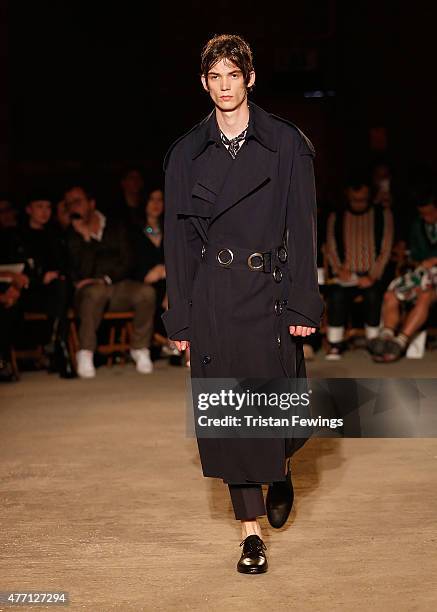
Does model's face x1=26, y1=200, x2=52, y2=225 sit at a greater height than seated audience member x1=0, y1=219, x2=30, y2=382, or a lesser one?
greater

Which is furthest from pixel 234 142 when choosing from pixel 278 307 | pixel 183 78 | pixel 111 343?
pixel 183 78

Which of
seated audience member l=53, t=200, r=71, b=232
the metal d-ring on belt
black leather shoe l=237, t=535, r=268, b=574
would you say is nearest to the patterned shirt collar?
the metal d-ring on belt

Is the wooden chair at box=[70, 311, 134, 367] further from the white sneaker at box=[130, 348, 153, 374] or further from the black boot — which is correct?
the white sneaker at box=[130, 348, 153, 374]

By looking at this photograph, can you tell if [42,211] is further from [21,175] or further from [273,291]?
[273,291]

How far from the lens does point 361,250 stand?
9984 millimetres

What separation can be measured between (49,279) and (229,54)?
211 inches

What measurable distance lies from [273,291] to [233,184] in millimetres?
368

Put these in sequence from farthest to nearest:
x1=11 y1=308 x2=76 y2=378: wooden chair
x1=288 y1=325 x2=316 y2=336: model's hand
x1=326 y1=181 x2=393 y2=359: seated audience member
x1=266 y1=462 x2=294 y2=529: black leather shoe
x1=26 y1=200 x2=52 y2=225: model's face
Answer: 1. x1=326 y1=181 x2=393 y2=359: seated audience member
2. x1=26 y1=200 x2=52 y2=225: model's face
3. x1=11 y1=308 x2=76 y2=378: wooden chair
4. x1=266 y1=462 x2=294 y2=529: black leather shoe
5. x1=288 y1=325 x2=316 y2=336: model's hand

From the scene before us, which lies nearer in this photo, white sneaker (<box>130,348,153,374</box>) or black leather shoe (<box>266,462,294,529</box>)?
black leather shoe (<box>266,462,294,529</box>)

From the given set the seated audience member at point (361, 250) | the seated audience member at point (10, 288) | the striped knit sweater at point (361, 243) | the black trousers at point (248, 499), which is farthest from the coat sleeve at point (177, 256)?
the striped knit sweater at point (361, 243)

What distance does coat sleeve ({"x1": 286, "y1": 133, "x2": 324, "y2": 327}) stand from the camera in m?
3.92

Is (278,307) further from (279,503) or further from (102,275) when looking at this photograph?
(102,275)

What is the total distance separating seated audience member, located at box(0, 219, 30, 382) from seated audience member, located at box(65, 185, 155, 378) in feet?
1.39

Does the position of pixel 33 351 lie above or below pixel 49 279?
below
